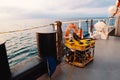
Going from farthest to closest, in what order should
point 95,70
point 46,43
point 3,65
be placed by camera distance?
point 95,70 → point 46,43 → point 3,65

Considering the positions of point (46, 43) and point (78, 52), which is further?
point (78, 52)

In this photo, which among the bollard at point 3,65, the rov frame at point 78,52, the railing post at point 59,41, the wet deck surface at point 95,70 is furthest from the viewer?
the railing post at point 59,41

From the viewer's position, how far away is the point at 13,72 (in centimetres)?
235

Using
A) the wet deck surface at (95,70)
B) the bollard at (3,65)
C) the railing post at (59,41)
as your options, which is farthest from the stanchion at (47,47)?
the bollard at (3,65)

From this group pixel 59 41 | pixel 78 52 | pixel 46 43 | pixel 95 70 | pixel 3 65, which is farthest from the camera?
pixel 59 41

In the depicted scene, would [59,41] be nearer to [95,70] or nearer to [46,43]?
[46,43]

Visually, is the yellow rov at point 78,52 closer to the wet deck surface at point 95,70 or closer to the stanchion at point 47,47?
the wet deck surface at point 95,70

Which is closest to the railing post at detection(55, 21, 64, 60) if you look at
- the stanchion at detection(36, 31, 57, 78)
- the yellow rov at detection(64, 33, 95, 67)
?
the yellow rov at detection(64, 33, 95, 67)

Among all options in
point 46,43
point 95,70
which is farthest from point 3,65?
point 95,70

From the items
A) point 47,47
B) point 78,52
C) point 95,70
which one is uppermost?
point 47,47

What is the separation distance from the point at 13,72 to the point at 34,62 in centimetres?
46

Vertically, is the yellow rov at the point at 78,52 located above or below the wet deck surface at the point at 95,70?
above

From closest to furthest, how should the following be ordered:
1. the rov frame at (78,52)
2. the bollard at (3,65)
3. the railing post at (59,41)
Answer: the bollard at (3,65), the rov frame at (78,52), the railing post at (59,41)

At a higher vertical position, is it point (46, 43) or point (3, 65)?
point (46, 43)
